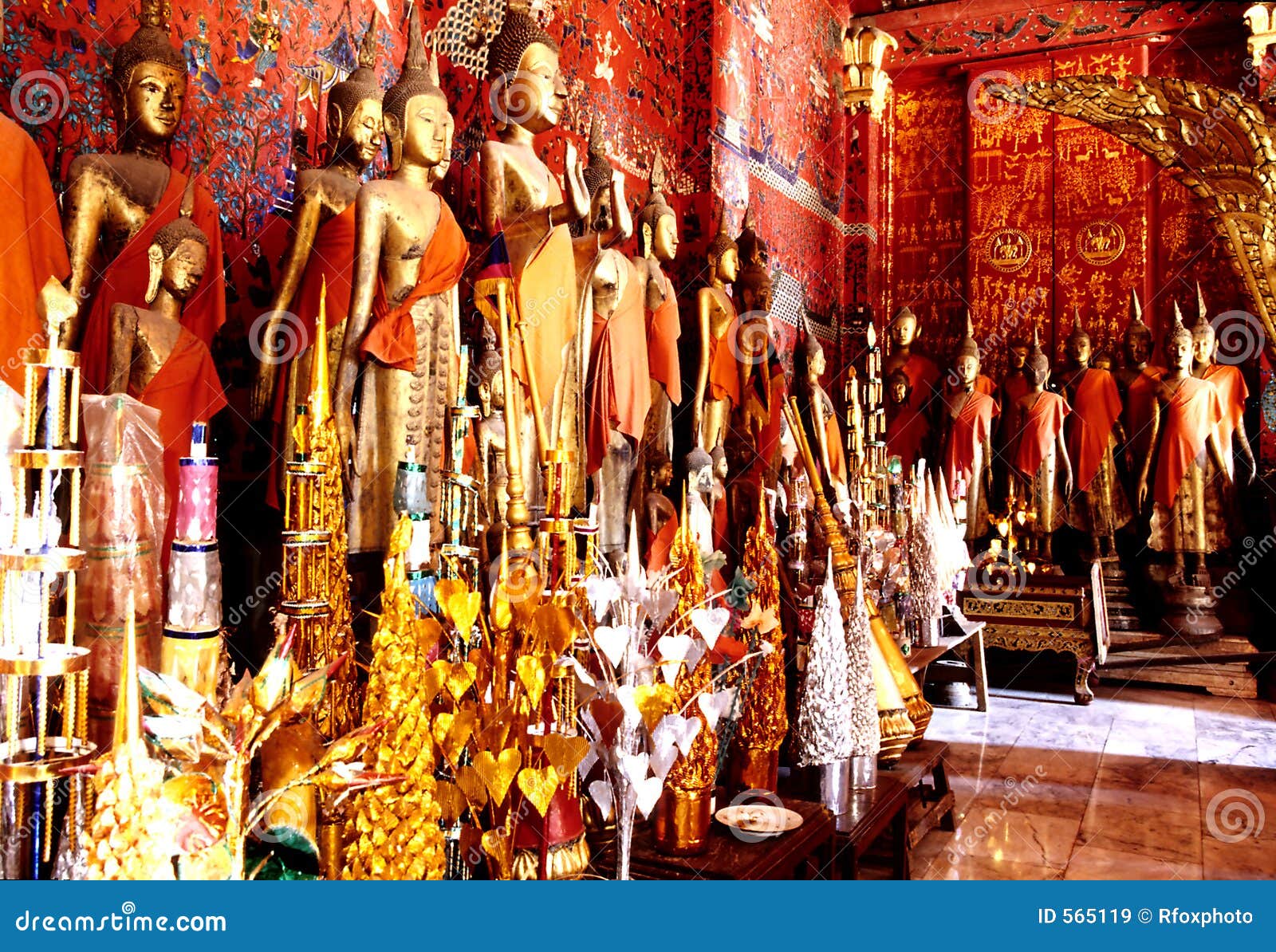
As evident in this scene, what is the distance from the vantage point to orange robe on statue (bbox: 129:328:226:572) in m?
2.13

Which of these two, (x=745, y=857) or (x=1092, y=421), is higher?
(x=1092, y=421)

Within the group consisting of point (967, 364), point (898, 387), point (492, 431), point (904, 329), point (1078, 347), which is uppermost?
point (904, 329)

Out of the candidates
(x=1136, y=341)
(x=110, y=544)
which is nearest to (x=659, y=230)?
(x=110, y=544)

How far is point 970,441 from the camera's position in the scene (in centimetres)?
691

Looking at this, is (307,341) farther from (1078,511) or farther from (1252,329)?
(1252,329)

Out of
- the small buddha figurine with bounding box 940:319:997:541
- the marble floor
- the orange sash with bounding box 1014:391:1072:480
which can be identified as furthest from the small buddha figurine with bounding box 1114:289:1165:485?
the marble floor

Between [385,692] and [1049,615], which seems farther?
[1049,615]

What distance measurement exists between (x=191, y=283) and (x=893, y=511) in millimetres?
3482

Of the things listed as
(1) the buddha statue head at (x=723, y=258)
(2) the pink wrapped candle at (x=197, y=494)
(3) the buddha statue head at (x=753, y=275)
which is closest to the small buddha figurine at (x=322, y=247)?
(2) the pink wrapped candle at (x=197, y=494)

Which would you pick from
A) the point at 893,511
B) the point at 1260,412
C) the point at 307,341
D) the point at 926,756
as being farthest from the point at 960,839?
the point at 1260,412

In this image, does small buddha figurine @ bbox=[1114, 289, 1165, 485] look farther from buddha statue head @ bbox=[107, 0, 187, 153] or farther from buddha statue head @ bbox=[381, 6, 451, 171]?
buddha statue head @ bbox=[107, 0, 187, 153]

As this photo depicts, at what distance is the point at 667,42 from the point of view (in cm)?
540

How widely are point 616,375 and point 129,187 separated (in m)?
1.86

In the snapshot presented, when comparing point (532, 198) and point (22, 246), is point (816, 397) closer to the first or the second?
point (532, 198)
